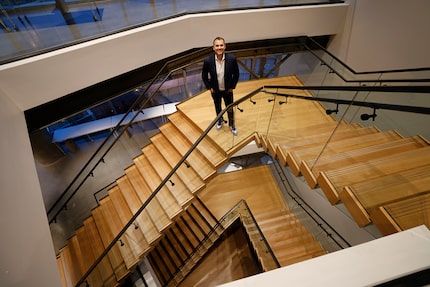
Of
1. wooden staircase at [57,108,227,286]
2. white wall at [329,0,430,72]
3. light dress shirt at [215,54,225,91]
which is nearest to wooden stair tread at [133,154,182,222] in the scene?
wooden staircase at [57,108,227,286]

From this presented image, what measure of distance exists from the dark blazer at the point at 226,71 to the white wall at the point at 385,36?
10.3 ft

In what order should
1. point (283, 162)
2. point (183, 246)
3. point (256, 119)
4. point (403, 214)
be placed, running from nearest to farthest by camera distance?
point (403, 214), point (283, 162), point (256, 119), point (183, 246)

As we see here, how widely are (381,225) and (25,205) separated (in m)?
3.74

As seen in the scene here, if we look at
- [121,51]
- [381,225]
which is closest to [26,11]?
[121,51]

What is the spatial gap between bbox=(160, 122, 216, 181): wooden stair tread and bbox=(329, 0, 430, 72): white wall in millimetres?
3996

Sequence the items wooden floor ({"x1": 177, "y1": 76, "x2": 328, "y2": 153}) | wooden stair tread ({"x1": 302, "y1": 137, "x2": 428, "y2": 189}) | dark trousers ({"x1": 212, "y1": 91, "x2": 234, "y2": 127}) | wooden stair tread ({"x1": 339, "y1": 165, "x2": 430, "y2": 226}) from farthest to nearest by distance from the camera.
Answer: wooden floor ({"x1": 177, "y1": 76, "x2": 328, "y2": 153}) < dark trousers ({"x1": 212, "y1": 91, "x2": 234, "y2": 127}) < wooden stair tread ({"x1": 302, "y1": 137, "x2": 428, "y2": 189}) < wooden stair tread ({"x1": 339, "y1": 165, "x2": 430, "y2": 226})

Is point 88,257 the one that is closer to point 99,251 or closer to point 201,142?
point 99,251

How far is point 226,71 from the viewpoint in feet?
11.0

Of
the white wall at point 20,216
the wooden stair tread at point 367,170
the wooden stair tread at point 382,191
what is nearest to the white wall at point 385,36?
the wooden stair tread at point 367,170

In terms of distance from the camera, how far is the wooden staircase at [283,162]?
215cm

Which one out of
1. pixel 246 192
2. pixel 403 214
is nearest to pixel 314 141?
pixel 403 214

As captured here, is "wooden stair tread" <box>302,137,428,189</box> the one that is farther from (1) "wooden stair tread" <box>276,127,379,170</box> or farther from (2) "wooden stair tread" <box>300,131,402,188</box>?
(1) "wooden stair tread" <box>276,127,379,170</box>

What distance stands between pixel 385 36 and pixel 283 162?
342 cm

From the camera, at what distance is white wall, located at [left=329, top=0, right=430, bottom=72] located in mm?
3779
